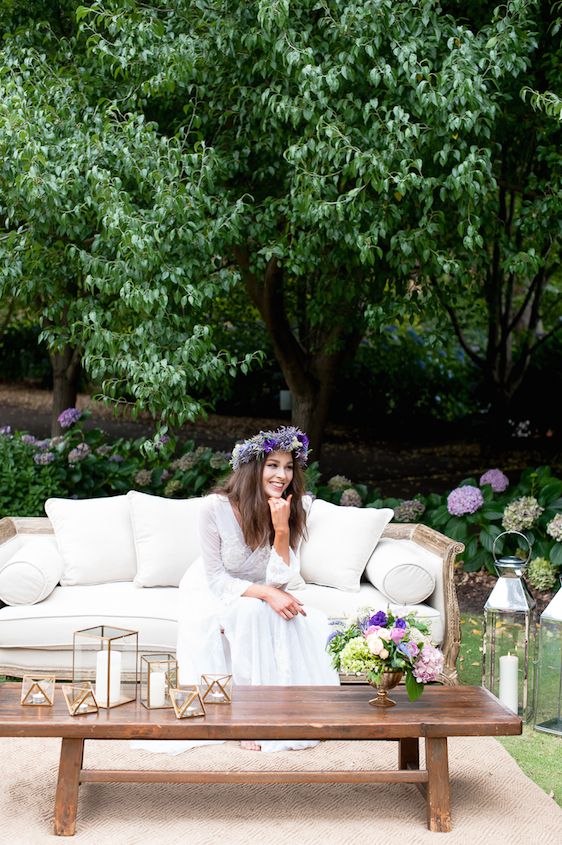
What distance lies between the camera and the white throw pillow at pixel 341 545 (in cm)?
491

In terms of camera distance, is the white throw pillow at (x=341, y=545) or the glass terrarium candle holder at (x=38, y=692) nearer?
the glass terrarium candle holder at (x=38, y=692)

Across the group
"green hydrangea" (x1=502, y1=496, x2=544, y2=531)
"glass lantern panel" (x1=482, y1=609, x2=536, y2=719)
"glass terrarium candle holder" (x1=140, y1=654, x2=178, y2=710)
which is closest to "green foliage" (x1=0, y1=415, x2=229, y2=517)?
"green hydrangea" (x1=502, y1=496, x2=544, y2=531)

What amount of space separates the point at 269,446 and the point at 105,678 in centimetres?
131

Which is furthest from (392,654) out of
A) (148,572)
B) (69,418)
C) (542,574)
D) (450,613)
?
(69,418)

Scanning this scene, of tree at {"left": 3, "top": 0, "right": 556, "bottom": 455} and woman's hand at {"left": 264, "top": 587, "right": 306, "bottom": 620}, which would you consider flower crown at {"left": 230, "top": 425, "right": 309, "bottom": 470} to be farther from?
tree at {"left": 3, "top": 0, "right": 556, "bottom": 455}

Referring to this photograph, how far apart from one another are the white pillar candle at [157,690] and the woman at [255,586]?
2.60 ft

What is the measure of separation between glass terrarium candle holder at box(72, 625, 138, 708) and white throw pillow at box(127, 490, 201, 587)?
48.8 inches

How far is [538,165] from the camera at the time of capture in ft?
24.0

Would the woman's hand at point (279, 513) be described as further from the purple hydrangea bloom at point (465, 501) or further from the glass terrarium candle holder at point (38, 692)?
the purple hydrangea bloom at point (465, 501)

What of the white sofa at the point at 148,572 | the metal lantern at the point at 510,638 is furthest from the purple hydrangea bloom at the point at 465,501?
the metal lantern at the point at 510,638

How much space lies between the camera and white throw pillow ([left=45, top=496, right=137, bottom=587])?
4.98 m

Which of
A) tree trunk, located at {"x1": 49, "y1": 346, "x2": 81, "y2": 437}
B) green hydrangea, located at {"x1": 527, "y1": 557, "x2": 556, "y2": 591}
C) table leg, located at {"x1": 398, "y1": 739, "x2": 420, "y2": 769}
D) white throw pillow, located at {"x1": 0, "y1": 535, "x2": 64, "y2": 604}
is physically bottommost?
table leg, located at {"x1": 398, "y1": 739, "x2": 420, "y2": 769}

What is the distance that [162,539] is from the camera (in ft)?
16.4

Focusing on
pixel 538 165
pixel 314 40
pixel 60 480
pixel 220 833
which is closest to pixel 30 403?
pixel 60 480
